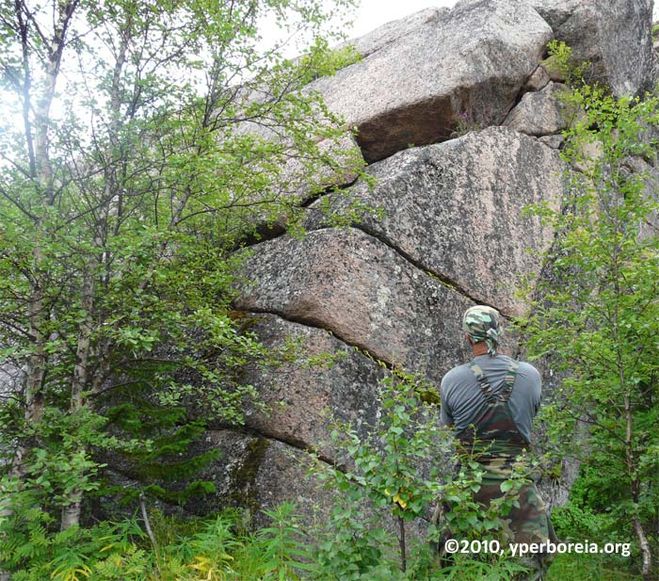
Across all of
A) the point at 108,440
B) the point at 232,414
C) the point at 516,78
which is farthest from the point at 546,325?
the point at 516,78

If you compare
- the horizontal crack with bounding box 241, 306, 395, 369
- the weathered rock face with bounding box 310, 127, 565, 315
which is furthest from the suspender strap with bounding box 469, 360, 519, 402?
the weathered rock face with bounding box 310, 127, 565, 315

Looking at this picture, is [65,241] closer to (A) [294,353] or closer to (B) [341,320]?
(A) [294,353]

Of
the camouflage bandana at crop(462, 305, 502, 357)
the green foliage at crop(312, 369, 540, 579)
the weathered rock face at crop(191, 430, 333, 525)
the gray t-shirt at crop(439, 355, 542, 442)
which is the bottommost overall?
the weathered rock face at crop(191, 430, 333, 525)

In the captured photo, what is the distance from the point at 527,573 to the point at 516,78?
833 centimetres

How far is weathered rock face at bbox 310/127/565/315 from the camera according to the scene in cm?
776

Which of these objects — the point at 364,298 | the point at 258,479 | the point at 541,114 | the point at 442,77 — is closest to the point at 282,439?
the point at 258,479

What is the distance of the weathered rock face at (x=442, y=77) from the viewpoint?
30.3 ft

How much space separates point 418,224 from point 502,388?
4.22m

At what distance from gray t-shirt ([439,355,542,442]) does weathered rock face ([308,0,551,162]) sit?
19.6 ft

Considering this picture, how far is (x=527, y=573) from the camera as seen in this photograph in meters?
3.75

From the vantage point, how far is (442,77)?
9.27 m

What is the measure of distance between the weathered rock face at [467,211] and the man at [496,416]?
11.9 feet

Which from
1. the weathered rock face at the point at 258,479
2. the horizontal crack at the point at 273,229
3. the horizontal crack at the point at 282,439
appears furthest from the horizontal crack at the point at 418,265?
the weathered rock face at the point at 258,479

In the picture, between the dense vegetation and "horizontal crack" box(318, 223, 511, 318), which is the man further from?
"horizontal crack" box(318, 223, 511, 318)
